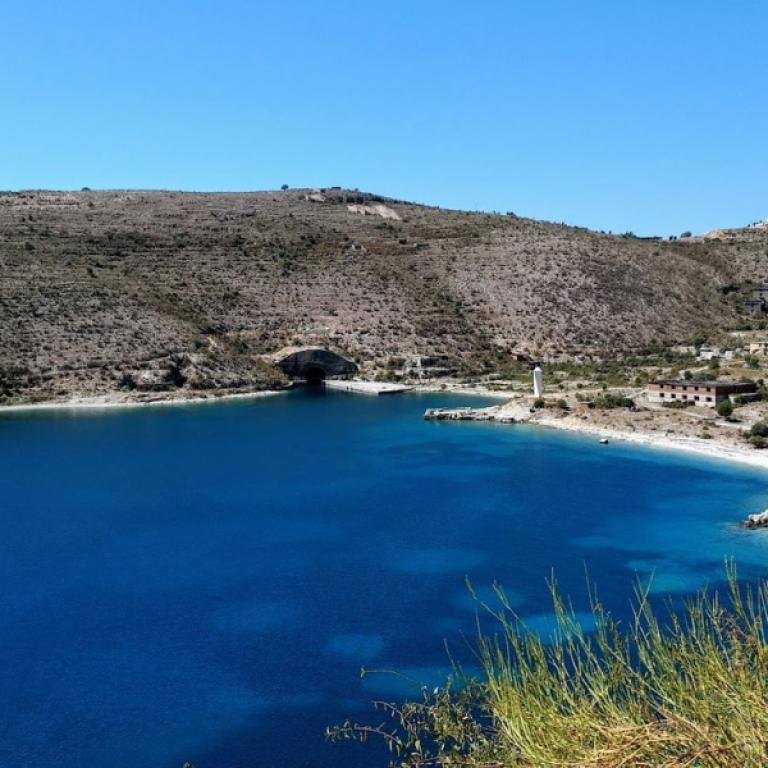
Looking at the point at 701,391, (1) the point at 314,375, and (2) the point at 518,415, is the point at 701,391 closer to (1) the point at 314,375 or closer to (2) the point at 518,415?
(2) the point at 518,415

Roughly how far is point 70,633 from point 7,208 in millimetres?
102026

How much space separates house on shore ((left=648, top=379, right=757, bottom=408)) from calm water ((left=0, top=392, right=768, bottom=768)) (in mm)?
9280

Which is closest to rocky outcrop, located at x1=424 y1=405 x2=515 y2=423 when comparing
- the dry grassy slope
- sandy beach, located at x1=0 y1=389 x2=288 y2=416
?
sandy beach, located at x1=0 y1=389 x2=288 y2=416

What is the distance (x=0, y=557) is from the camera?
3225 cm

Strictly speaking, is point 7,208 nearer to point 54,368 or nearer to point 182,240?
point 182,240

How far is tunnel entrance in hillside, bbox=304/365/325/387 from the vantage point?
86.2 m

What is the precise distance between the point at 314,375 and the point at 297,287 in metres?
16.8

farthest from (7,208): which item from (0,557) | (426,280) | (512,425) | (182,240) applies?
(0,557)

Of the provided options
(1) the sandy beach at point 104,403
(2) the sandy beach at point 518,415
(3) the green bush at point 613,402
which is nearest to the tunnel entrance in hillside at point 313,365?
(2) the sandy beach at point 518,415

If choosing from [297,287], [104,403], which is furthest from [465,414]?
[297,287]

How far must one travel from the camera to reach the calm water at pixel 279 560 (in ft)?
64.9

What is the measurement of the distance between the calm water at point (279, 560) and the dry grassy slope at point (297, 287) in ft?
73.8

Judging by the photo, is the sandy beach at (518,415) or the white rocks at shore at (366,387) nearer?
the sandy beach at (518,415)

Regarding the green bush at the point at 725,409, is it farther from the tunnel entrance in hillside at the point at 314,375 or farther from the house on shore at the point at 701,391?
the tunnel entrance in hillside at the point at 314,375
